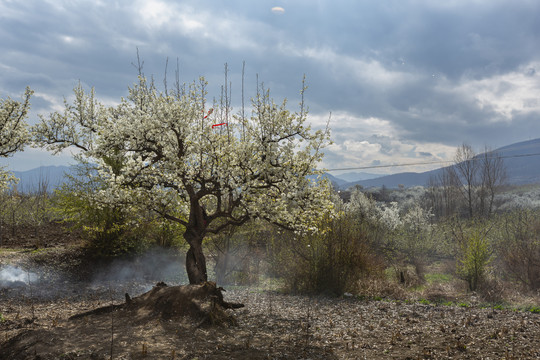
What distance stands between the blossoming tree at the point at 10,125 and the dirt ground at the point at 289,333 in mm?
7366

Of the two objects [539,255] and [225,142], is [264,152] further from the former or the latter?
[539,255]

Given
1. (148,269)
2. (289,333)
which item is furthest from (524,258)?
(148,269)

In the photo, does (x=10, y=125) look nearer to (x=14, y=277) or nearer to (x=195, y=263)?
(x=14, y=277)

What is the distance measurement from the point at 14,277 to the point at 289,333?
1130cm

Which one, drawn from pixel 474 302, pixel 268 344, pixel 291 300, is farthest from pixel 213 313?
pixel 474 302

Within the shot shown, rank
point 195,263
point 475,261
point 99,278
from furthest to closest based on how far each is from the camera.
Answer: point 99,278 < point 475,261 < point 195,263

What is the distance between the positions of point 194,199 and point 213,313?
144 inches

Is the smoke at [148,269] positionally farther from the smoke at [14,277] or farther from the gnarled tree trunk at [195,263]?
the gnarled tree trunk at [195,263]

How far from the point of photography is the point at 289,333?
730cm

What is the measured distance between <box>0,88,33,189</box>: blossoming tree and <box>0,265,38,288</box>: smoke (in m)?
3.85

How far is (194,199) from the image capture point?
1018cm

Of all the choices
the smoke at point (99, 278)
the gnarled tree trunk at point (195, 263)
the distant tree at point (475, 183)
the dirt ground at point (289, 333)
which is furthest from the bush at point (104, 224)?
the distant tree at point (475, 183)

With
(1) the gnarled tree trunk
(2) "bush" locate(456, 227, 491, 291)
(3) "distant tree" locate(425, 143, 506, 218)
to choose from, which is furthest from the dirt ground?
(3) "distant tree" locate(425, 143, 506, 218)

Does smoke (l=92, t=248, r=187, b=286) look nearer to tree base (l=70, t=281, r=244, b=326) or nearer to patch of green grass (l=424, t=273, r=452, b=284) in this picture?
tree base (l=70, t=281, r=244, b=326)
